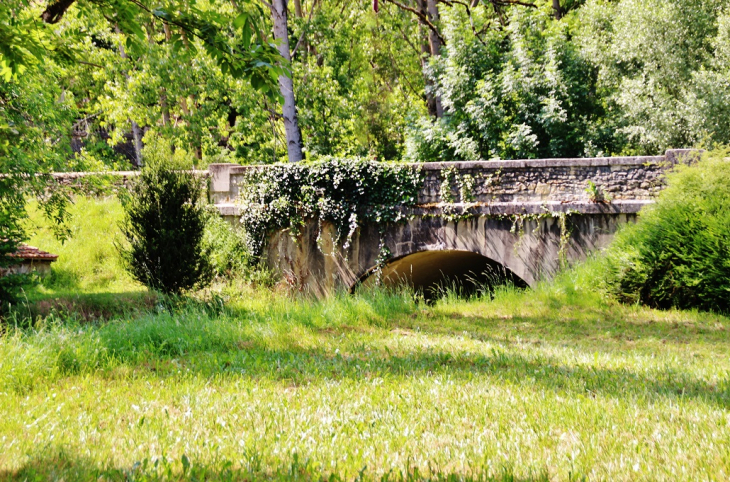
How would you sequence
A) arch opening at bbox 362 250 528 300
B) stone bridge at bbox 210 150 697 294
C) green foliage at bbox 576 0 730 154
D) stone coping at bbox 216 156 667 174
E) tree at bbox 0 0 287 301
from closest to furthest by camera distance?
tree at bbox 0 0 287 301, stone coping at bbox 216 156 667 174, stone bridge at bbox 210 150 697 294, arch opening at bbox 362 250 528 300, green foliage at bbox 576 0 730 154

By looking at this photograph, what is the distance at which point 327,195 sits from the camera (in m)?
13.5

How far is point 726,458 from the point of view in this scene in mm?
2936

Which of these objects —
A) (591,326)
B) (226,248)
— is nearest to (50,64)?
(226,248)

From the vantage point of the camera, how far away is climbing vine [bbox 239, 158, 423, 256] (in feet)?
42.4

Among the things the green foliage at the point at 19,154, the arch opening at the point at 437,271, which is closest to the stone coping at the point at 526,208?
the arch opening at the point at 437,271

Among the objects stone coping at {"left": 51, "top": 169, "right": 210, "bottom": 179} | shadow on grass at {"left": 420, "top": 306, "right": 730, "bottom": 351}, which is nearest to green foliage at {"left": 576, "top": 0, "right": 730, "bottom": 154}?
shadow on grass at {"left": 420, "top": 306, "right": 730, "bottom": 351}

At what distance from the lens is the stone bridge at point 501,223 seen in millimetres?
11156

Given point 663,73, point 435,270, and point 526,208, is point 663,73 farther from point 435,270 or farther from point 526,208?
point 526,208

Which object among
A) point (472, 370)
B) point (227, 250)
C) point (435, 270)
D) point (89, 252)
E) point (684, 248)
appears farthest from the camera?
point (89, 252)

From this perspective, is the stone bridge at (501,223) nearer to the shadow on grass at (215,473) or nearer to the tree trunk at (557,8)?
the shadow on grass at (215,473)

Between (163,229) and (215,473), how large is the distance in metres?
8.98

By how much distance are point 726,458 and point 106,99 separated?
21.7 metres

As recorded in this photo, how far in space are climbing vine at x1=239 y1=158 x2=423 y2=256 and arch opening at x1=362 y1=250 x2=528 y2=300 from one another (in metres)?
1.20

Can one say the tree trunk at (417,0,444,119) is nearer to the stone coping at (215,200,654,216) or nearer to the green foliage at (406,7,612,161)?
Result: the green foliage at (406,7,612,161)
